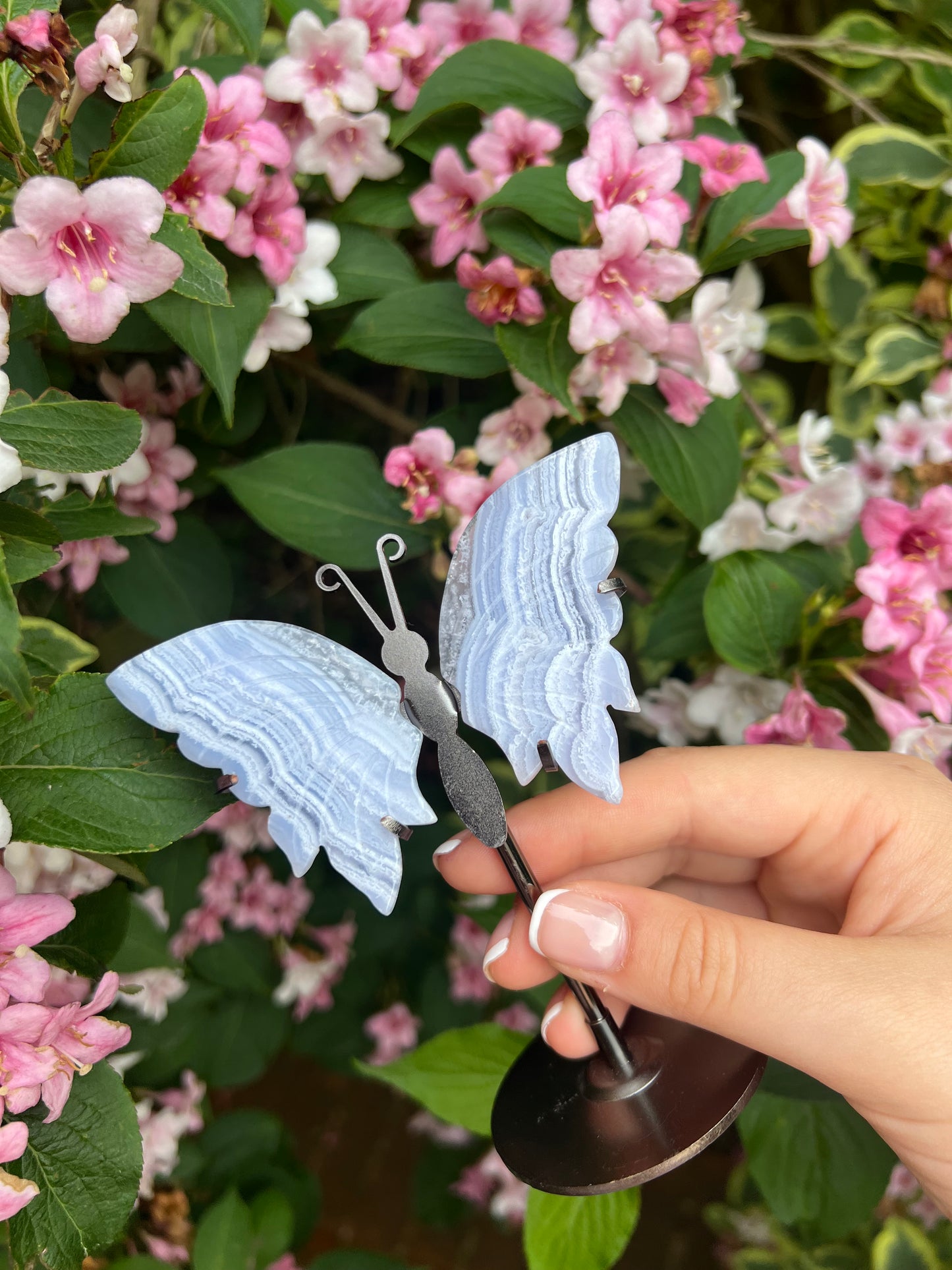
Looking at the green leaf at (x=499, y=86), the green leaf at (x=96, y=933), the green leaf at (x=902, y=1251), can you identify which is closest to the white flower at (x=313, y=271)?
the green leaf at (x=499, y=86)

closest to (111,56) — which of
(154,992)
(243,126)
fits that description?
(243,126)

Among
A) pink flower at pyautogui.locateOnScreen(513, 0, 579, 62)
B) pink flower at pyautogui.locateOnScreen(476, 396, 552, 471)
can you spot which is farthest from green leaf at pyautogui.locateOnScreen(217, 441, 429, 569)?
pink flower at pyautogui.locateOnScreen(513, 0, 579, 62)

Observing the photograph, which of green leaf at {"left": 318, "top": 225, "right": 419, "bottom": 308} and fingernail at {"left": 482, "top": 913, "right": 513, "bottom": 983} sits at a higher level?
green leaf at {"left": 318, "top": 225, "right": 419, "bottom": 308}

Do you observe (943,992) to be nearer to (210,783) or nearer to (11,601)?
(210,783)

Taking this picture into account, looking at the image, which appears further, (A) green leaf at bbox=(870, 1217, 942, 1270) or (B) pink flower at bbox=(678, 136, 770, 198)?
(A) green leaf at bbox=(870, 1217, 942, 1270)

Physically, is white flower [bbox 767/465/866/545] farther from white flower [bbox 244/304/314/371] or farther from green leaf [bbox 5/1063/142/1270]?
green leaf [bbox 5/1063/142/1270]

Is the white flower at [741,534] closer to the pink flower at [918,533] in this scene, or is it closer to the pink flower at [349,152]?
the pink flower at [918,533]
